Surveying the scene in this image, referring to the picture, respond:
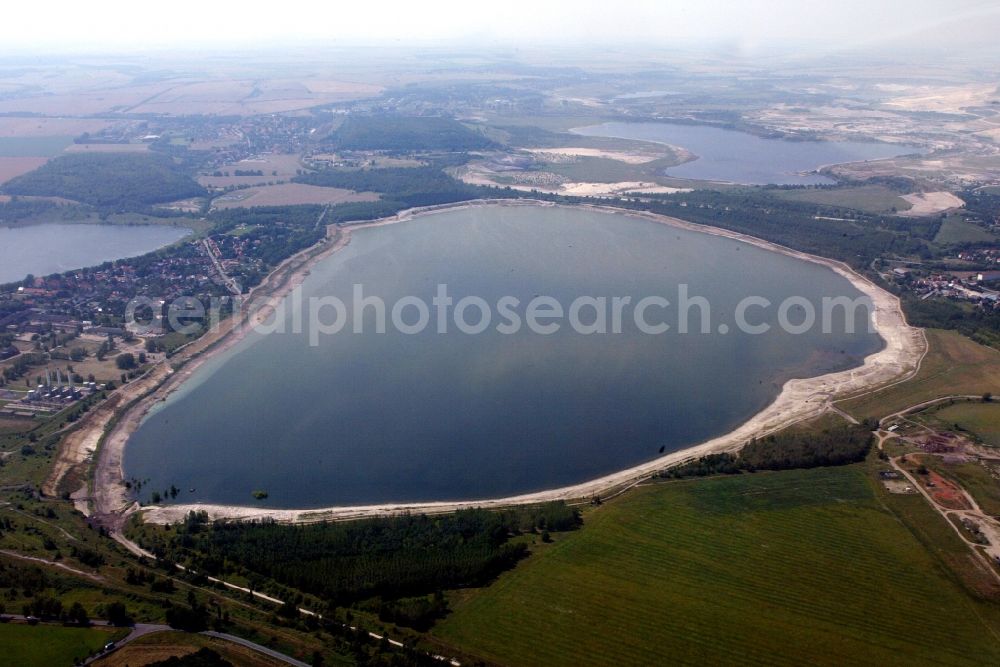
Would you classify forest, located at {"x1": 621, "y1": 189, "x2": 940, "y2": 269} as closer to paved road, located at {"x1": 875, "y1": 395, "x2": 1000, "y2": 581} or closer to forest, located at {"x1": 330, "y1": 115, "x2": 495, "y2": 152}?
paved road, located at {"x1": 875, "y1": 395, "x2": 1000, "y2": 581}

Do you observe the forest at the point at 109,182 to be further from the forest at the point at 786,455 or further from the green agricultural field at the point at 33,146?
the forest at the point at 786,455

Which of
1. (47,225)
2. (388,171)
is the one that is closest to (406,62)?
(388,171)

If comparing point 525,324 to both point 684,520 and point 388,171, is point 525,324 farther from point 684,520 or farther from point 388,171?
point 388,171

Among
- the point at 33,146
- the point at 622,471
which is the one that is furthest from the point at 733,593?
the point at 33,146

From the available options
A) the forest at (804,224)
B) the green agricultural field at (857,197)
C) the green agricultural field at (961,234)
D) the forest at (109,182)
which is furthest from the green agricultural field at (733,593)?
the forest at (109,182)

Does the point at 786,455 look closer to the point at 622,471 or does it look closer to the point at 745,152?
the point at 622,471

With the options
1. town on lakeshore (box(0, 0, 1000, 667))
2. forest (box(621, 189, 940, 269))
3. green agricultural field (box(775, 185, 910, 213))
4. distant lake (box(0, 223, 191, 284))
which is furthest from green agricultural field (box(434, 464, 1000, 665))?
green agricultural field (box(775, 185, 910, 213))
